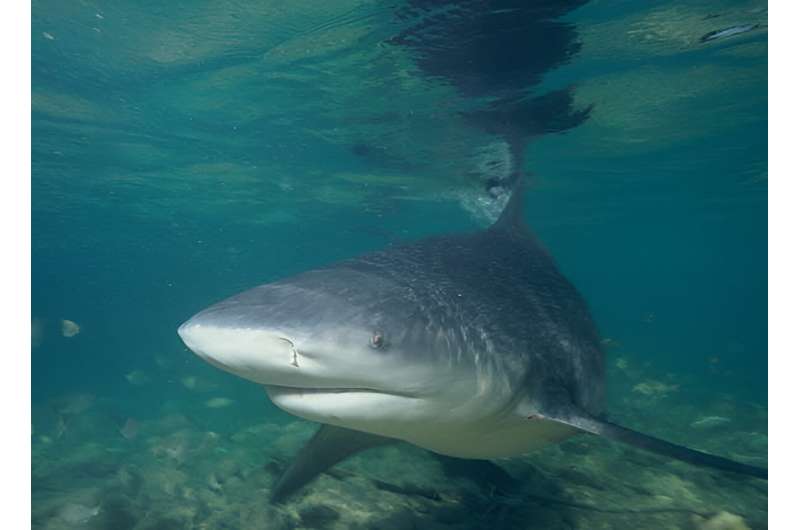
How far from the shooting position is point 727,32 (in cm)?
947

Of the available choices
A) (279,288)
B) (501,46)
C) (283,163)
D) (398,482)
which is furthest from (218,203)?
(279,288)

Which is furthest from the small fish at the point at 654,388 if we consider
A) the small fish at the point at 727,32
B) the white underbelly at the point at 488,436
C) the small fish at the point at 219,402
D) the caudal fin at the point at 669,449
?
the caudal fin at the point at 669,449

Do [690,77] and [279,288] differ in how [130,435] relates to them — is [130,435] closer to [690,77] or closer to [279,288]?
[279,288]

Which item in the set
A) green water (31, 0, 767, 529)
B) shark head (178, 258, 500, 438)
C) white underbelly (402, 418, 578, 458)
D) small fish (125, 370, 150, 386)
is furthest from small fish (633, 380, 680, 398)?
small fish (125, 370, 150, 386)

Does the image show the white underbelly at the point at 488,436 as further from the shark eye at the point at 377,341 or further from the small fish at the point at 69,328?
the small fish at the point at 69,328

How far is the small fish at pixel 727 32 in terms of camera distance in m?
9.27

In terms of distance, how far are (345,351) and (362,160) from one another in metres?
16.6

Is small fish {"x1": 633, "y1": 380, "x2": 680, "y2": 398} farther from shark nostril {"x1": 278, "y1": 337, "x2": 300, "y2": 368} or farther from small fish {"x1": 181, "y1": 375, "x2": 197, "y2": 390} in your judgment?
shark nostril {"x1": 278, "y1": 337, "x2": 300, "y2": 368}

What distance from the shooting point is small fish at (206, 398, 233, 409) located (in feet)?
49.7

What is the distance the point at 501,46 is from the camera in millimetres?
9531

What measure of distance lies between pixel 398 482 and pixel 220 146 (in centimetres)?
1459

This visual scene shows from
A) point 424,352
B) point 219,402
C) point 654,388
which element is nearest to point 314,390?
point 424,352

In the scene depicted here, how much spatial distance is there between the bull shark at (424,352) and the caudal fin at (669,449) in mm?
10

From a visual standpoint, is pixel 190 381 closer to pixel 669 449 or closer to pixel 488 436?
pixel 488 436
